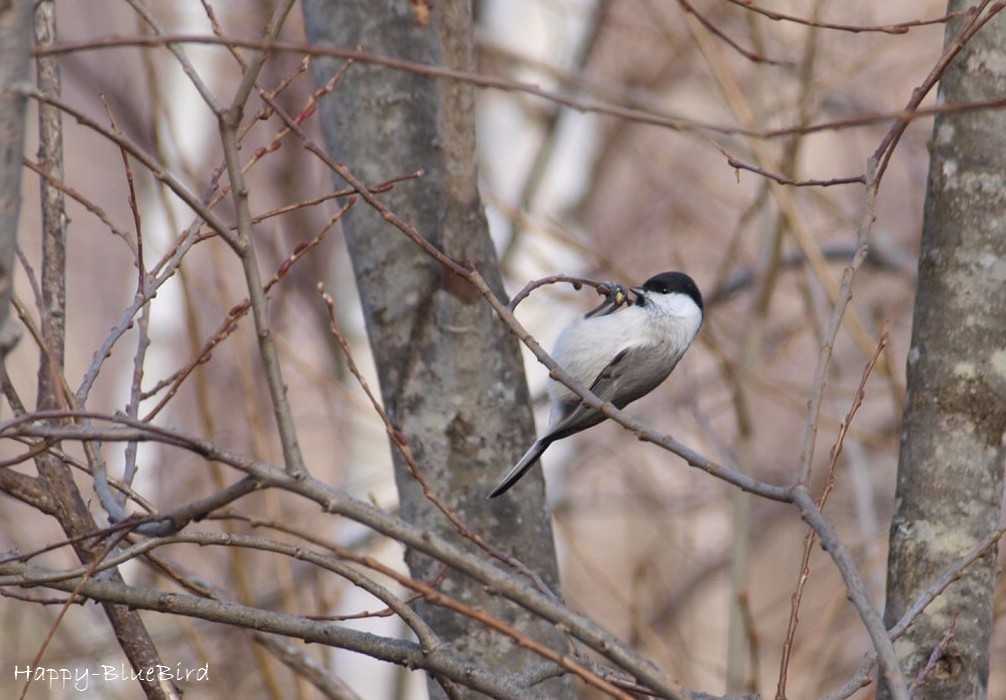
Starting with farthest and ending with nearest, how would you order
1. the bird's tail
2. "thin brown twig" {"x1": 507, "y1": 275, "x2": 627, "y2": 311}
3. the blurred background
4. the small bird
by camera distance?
the blurred background
the small bird
the bird's tail
"thin brown twig" {"x1": 507, "y1": 275, "x2": 627, "y2": 311}

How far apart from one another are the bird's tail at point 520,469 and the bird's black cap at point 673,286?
1.36 ft

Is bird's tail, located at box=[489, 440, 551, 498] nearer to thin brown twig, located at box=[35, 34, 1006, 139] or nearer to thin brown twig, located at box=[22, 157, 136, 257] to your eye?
thin brown twig, located at box=[22, 157, 136, 257]

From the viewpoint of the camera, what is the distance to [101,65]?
738 centimetres

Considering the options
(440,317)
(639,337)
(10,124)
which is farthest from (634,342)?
(10,124)

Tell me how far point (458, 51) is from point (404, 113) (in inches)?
7.7

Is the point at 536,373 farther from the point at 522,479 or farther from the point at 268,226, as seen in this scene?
the point at 268,226

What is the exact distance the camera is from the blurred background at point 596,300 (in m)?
3.02

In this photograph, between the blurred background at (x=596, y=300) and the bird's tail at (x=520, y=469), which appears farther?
the blurred background at (x=596, y=300)

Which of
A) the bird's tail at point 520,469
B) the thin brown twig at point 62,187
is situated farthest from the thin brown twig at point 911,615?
the thin brown twig at point 62,187

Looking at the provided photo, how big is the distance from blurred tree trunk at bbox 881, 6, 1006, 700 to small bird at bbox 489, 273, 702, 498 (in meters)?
0.51

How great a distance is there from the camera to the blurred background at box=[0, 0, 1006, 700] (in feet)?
9.90

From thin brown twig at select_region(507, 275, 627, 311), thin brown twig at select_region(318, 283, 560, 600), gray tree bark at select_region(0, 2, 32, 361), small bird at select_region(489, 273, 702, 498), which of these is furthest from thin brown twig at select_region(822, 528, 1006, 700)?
gray tree bark at select_region(0, 2, 32, 361)

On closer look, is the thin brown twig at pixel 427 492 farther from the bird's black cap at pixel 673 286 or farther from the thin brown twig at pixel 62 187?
the bird's black cap at pixel 673 286

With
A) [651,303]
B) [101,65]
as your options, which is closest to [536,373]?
[651,303]
